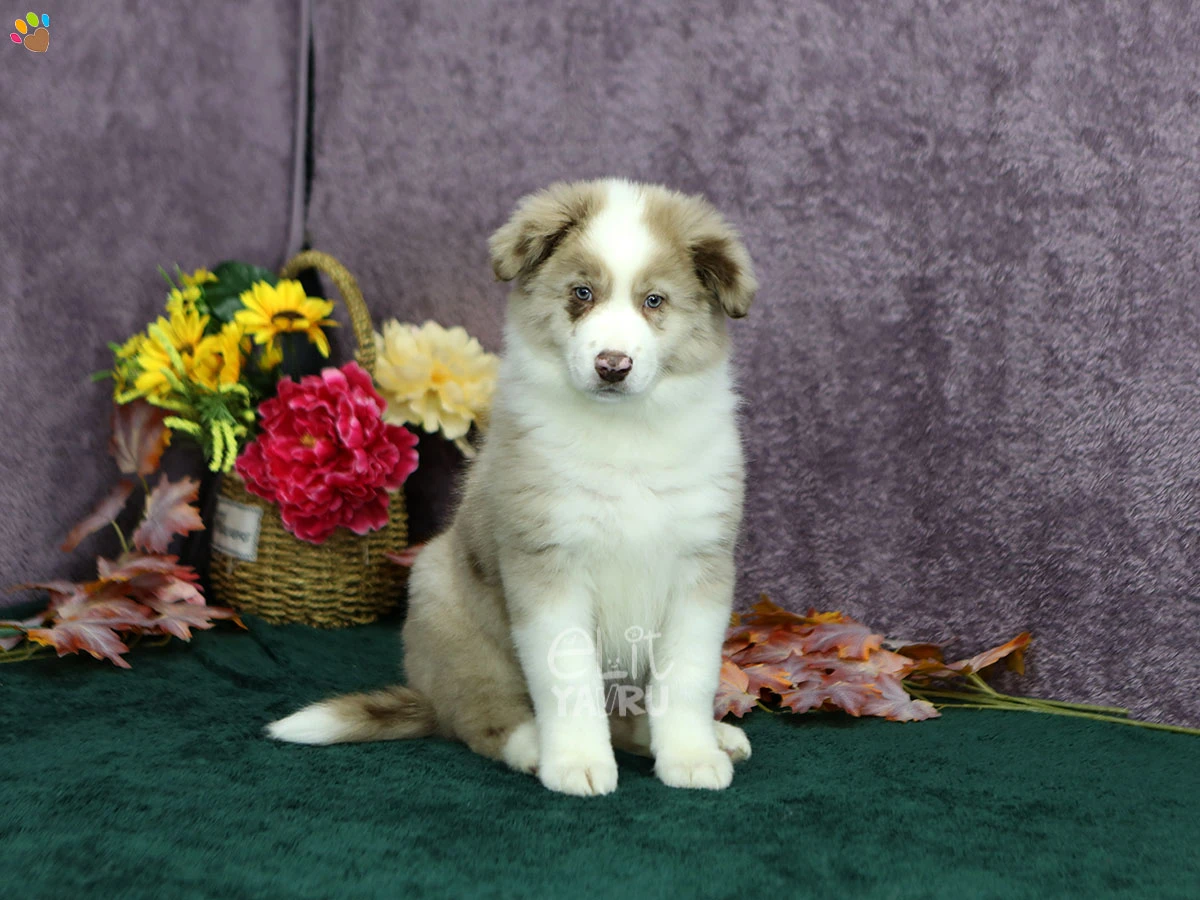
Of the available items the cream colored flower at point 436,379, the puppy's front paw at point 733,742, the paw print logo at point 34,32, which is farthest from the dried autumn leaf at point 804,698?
the paw print logo at point 34,32

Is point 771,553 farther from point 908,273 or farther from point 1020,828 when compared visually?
point 1020,828

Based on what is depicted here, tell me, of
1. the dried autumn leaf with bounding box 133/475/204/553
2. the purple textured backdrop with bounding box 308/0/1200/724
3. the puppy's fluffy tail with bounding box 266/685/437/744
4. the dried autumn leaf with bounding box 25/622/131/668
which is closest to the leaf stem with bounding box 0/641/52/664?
the dried autumn leaf with bounding box 25/622/131/668

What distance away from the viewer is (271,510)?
267 cm

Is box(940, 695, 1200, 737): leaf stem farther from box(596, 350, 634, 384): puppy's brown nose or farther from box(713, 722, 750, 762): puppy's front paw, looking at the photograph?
box(596, 350, 634, 384): puppy's brown nose

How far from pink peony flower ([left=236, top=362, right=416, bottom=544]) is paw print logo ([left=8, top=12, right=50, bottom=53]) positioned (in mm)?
985

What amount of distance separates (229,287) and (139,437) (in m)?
0.44

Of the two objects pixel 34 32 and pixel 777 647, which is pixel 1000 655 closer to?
pixel 777 647

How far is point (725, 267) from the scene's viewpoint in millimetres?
1800

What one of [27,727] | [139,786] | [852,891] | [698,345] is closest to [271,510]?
[27,727]

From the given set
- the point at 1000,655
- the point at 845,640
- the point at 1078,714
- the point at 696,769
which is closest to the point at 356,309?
the point at 845,640

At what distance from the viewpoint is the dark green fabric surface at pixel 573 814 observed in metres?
1.39

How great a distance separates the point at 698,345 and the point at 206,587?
67.5 inches

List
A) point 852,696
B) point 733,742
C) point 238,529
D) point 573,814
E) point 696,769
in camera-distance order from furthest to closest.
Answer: point 238,529, point 852,696, point 733,742, point 696,769, point 573,814

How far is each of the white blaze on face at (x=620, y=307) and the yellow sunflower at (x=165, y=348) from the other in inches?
50.1
